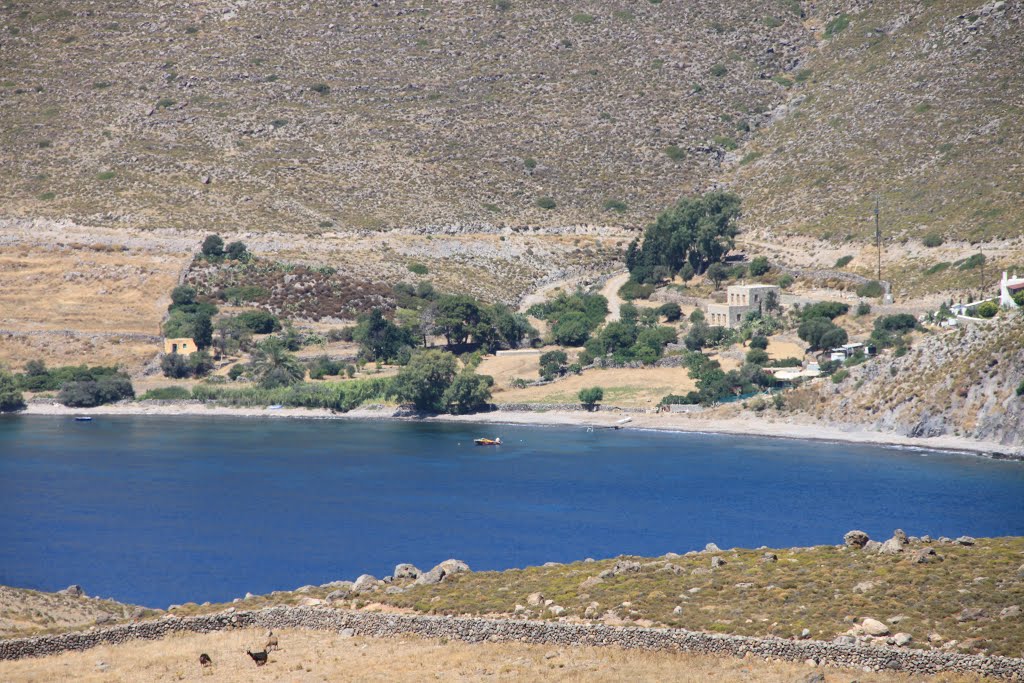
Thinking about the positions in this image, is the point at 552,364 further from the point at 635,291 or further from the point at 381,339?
the point at 635,291

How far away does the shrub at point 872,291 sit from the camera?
4412 inches

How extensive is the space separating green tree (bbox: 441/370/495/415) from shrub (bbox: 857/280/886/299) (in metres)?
29.7

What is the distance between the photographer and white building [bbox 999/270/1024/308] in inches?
3644

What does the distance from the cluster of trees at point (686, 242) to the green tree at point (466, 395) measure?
83.0 feet

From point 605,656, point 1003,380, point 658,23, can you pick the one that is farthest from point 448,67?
point 605,656

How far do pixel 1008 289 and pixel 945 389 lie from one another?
11792 mm

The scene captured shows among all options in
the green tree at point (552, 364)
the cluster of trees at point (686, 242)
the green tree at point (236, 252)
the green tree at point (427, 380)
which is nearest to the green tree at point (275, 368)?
the green tree at point (427, 380)

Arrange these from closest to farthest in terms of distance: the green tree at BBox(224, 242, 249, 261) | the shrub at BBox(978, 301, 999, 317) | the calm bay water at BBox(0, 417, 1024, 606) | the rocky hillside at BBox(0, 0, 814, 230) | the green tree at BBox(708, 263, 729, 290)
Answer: the calm bay water at BBox(0, 417, 1024, 606) → the shrub at BBox(978, 301, 999, 317) → the green tree at BBox(708, 263, 729, 290) → the green tree at BBox(224, 242, 249, 261) → the rocky hillside at BBox(0, 0, 814, 230)

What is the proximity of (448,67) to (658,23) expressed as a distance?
28078 millimetres

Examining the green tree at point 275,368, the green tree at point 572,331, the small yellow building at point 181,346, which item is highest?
the green tree at point 572,331

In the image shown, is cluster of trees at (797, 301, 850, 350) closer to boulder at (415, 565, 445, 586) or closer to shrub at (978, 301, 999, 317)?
shrub at (978, 301, 999, 317)

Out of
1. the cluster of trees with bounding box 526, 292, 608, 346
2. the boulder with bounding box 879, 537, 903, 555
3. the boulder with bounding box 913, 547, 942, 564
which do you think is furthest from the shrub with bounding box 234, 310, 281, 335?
the boulder with bounding box 913, 547, 942, 564

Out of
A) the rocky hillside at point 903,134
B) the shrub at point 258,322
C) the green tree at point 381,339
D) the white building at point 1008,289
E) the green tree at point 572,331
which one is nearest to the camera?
the white building at point 1008,289

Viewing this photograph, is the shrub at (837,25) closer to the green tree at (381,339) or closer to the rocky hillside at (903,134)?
the rocky hillside at (903,134)
